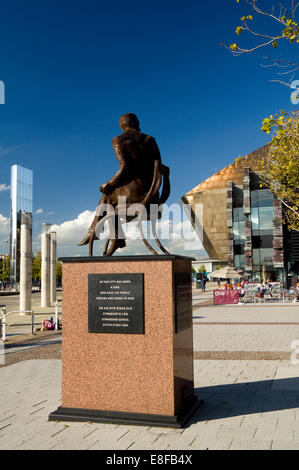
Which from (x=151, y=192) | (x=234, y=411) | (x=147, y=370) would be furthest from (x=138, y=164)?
(x=234, y=411)

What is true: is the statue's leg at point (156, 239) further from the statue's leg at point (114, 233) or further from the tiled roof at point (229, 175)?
the tiled roof at point (229, 175)

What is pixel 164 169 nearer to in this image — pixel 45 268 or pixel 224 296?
pixel 224 296

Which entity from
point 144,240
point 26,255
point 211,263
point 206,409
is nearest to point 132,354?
point 206,409

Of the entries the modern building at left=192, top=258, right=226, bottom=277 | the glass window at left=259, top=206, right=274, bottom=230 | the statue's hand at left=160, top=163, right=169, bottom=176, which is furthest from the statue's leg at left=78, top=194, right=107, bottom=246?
the modern building at left=192, top=258, right=226, bottom=277

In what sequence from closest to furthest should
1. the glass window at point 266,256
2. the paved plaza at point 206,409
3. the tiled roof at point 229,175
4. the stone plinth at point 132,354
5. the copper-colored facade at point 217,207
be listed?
1. the paved plaza at point 206,409
2. the stone plinth at point 132,354
3. the glass window at point 266,256
4. the tiled roof at point 229,175
5. the copper-colored facade at point 217,207

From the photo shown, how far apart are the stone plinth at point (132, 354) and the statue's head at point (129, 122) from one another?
7.42 ft

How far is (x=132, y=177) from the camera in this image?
6.38 metres

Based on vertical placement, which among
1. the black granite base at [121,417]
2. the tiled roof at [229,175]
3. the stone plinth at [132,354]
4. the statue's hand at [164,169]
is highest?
the tiled roof at [229,175]

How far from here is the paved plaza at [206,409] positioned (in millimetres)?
4820

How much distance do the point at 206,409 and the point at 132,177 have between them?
149 inches

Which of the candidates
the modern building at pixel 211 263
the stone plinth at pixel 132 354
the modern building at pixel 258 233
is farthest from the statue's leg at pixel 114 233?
the modern building at pixel 211 263

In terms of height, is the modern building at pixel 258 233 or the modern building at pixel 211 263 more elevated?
the modern building at pixel 258 233

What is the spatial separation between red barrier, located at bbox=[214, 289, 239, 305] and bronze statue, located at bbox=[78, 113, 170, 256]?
23.2 m
